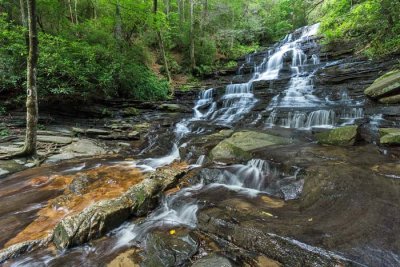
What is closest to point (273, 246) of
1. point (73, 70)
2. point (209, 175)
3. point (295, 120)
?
point (209, 175)

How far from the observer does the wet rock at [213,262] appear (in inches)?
116

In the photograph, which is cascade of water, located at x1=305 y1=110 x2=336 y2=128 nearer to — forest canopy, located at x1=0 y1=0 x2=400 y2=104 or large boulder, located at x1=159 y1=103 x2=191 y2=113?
forest canopy, located at x1=0 y1=0 x2=400 y2=104

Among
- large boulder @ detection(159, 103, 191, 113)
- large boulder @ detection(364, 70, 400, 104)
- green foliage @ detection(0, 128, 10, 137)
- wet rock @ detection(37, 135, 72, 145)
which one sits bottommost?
wet rock @ detection(37, 135, 72, 145)

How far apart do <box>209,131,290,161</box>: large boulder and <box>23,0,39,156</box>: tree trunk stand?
5.07 metres

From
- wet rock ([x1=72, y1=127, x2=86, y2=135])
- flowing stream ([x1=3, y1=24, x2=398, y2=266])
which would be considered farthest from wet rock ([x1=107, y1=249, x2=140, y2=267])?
wet rock ([x1=72, y1=127, x2=86, y2=135])

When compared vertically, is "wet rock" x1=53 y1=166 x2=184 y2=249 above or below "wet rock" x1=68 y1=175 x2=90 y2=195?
above

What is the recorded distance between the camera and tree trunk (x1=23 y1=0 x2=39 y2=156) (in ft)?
21.0

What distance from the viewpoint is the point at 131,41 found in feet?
53.3

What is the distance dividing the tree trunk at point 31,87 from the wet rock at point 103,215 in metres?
4.33

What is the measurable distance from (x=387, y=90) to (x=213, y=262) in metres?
8.57

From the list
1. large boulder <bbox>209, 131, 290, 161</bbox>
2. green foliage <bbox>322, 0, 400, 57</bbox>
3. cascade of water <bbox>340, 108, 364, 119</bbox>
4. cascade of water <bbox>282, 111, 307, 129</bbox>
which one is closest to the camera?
large boulder <bbox>209, 131, 290, 161</bbox>

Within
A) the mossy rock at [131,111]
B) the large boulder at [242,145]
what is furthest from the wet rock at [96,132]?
the large boulder at [242,145]

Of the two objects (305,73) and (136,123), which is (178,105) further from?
(305,73)

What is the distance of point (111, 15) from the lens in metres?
14.7
